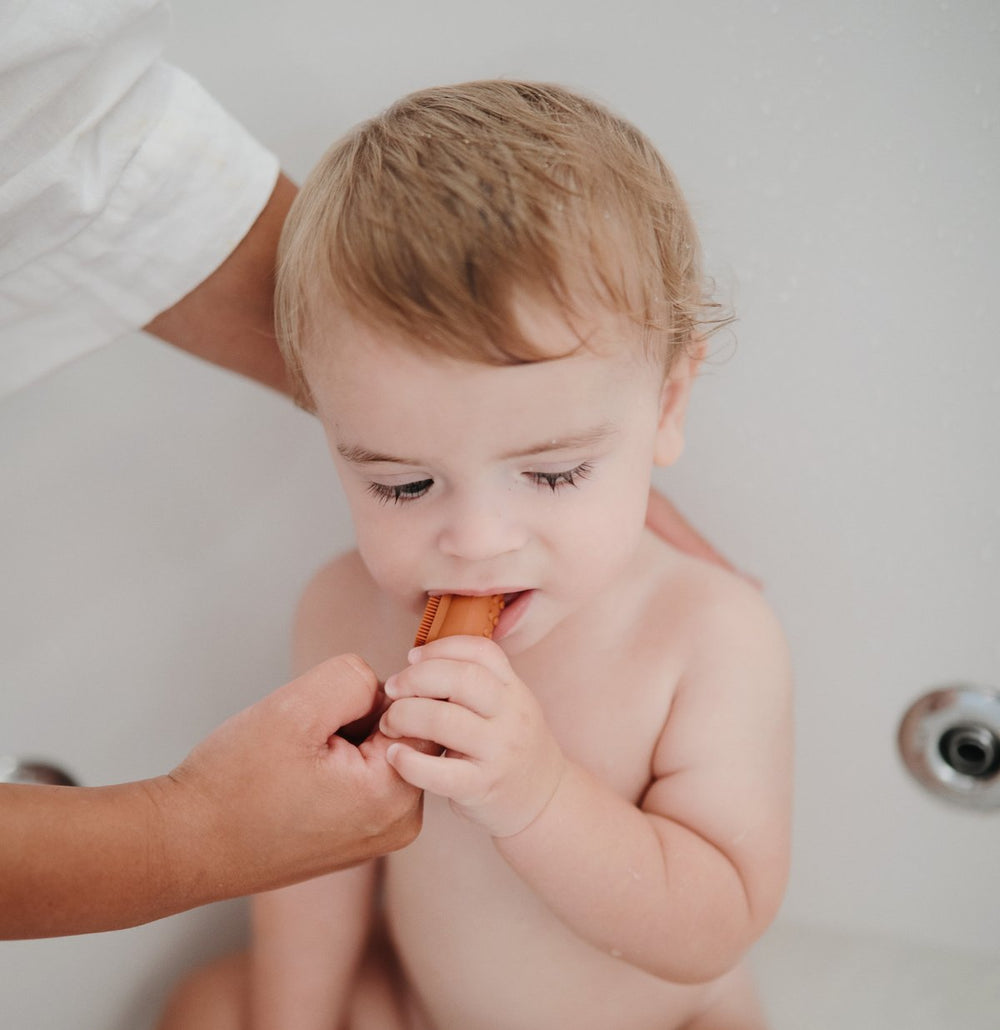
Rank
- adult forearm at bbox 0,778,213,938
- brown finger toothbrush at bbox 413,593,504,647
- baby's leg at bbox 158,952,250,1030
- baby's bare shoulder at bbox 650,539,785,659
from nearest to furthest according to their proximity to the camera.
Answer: adult forearm at bbox 0,778,213,938 < brown finger toothbrush at bbox 413,593,504,647 < baby's bare shoulder at bbox 650,539,785,659 < baby's leg at bbox 158,952,250,1030

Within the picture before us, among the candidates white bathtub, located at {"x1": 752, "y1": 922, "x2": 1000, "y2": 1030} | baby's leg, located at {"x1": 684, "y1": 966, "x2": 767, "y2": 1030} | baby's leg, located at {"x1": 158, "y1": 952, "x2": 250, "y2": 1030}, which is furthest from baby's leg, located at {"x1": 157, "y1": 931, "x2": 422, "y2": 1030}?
white bathtub, located at {"x1": 752, "y1": 922, "x2": 1000, "y2": 1030}

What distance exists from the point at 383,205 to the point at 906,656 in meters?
0.66

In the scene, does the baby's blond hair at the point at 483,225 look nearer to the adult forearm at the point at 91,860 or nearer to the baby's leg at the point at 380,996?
the adult forearm at the point at 91,860

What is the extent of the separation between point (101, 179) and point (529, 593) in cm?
38

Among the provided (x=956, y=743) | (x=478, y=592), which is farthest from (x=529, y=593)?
(x=956, y=743)

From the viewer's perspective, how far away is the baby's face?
56 cm

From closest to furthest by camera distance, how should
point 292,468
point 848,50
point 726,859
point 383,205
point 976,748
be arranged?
point 383,205 < point 726,859 < point 848,50 < point 976,748 < point 292,468

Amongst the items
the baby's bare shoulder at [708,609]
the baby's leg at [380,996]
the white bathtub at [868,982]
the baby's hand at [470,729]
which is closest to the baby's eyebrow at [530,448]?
the baby's hand at [470,729]

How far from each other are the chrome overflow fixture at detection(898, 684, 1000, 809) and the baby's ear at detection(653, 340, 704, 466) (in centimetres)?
43

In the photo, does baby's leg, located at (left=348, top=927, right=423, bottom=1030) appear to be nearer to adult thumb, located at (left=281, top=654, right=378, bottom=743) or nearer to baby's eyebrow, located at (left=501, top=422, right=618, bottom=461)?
adult thumb, located at (left=281, top=654, right=378, bottom=743)

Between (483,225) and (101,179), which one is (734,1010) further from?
(101,179)

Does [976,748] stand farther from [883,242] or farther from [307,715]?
[307,715]

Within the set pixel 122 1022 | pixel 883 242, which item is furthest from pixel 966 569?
pixel 122 1022

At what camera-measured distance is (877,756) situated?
987mm
